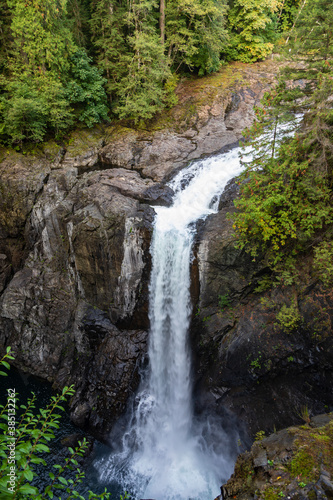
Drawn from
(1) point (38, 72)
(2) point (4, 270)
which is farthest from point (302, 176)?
(2) point (4, 270)

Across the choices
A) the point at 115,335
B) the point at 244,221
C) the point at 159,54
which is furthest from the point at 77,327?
the point at 159,54

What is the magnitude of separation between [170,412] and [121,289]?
5361 millimetres

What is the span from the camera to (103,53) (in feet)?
54.6

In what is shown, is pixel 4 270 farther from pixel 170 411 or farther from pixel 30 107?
pixel 170 411

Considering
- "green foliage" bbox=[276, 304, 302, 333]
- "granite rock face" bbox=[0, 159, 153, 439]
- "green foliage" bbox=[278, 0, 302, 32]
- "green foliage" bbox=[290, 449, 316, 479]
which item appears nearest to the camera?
"green foliage" bbox=[290, 449, 316, 479]

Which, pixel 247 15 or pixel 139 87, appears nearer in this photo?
pixel 139 87

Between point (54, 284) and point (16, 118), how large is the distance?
331 inches

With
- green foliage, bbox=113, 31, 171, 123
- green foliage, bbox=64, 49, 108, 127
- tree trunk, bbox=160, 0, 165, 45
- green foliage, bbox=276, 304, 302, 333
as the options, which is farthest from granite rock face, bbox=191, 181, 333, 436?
tree trunk, bbox=160, 0, 165, 45

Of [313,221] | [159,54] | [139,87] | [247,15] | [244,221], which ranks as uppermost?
[247,15]

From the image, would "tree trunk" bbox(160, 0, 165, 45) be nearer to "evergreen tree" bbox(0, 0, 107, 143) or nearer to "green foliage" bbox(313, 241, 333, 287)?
"evergreen tree" bbox(0, 0, 107, 143)

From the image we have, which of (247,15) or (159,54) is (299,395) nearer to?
(159,54)

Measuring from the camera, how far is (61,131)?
1583cm

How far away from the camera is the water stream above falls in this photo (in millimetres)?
9344

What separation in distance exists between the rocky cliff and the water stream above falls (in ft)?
1.69
